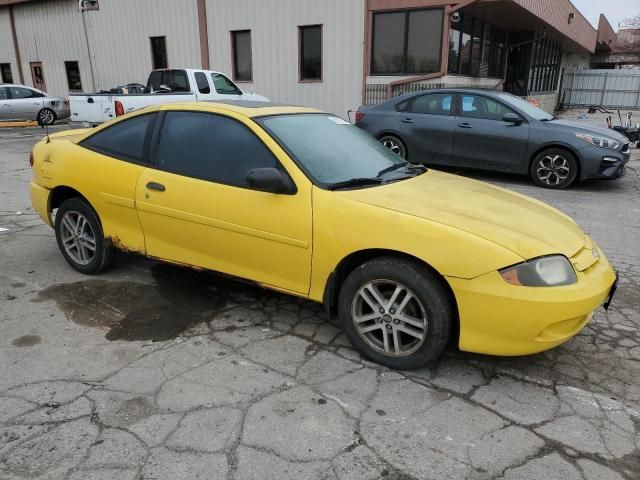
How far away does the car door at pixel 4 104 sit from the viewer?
1692 centimetres

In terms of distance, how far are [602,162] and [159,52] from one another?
16541 mm

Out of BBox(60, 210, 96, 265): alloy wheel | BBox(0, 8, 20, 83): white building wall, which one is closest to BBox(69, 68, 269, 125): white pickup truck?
BBox(60, 210, 96, 265): alloy wheel

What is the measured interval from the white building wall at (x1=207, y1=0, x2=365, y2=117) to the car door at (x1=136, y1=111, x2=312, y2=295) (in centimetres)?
Result: 1223

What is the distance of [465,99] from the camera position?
343 inches

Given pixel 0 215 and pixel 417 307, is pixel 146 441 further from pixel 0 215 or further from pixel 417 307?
pixel 0 215

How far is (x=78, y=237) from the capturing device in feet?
14.6

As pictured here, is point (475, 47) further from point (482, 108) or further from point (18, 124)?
point (18, 124)

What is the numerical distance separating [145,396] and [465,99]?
752cm

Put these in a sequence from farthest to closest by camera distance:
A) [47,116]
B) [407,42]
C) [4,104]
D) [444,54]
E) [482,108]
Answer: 1. [47,116]
2. [4,104]
3. [407,42]
4. [444,54]
5. [482,108]

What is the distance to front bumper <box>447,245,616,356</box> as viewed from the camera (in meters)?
2.73

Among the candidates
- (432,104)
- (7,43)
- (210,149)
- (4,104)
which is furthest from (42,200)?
(7,43)

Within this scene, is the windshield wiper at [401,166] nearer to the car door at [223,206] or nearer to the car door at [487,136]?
the car door at [223,206]

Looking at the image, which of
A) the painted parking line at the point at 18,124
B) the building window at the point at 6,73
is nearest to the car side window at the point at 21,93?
the painted parking line at the point at 18,124

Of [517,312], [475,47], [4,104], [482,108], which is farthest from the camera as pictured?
[4,104]
